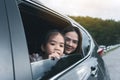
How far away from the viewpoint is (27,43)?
145 inches

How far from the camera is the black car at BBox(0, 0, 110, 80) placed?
121 inches

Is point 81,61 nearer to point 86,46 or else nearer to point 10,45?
point 86,46

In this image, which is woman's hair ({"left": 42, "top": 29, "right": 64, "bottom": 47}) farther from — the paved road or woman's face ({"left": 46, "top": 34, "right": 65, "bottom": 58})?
the paved road

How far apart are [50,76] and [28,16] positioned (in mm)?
1033

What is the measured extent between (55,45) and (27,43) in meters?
1.04

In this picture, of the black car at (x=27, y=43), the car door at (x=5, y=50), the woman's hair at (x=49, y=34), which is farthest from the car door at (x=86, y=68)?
the car door at (x=5, y=50)

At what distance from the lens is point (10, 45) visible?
3123 millimetres

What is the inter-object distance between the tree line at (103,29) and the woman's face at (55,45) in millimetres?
64396

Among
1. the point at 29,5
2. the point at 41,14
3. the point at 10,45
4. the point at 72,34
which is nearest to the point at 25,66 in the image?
the point at 10,45

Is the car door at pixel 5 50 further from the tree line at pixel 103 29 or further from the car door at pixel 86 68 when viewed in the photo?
the tree line at pixel 103 29

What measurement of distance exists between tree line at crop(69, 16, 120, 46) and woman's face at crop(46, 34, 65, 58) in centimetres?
6440

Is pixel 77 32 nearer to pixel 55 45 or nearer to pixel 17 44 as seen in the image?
pixel 55 45

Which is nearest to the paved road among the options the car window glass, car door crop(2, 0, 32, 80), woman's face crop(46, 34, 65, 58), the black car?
the car window glass

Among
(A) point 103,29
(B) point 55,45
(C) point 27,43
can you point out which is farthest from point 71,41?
(A) point 103,29
